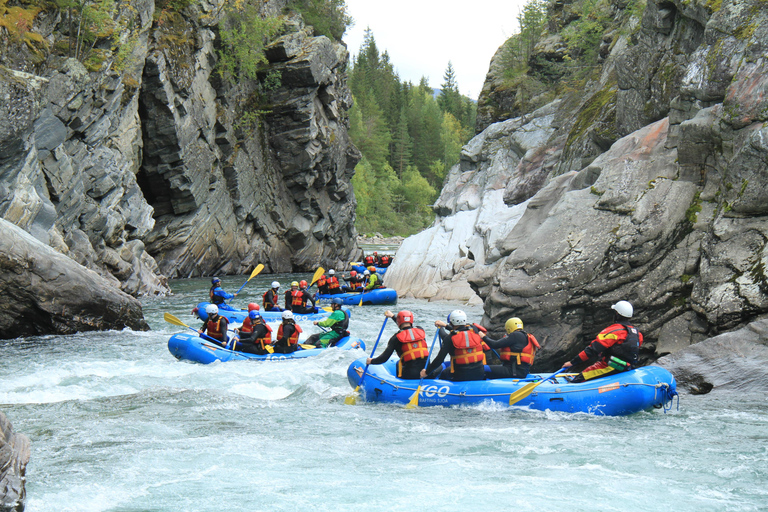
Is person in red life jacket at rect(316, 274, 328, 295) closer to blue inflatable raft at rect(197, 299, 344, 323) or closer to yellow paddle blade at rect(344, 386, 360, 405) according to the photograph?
blue inflatable raft at rect(197, 299, 344, 323)

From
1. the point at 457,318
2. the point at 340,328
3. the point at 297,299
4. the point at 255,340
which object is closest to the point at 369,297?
the point at 297,299

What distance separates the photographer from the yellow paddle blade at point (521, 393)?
8391mm

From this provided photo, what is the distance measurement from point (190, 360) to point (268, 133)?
80.9ft

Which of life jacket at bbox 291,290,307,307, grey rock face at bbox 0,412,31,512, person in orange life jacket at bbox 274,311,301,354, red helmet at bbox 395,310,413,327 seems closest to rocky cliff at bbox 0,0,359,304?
life jacket at bbox 291,290,307,307

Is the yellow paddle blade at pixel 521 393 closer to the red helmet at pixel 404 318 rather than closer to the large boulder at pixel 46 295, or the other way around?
the red helmet at pixel 404 318

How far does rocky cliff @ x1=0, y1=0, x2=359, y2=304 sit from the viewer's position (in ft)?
54.2

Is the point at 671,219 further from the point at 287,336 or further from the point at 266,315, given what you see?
the point at 266,315

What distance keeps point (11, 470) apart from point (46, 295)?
1034 cm

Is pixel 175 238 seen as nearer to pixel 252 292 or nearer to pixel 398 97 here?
pixel 252 292

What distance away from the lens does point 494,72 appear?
42844 millimetres

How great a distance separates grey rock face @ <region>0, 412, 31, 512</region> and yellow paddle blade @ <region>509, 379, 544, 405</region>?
19.9ft

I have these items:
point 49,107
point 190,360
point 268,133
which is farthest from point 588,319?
point 268,133

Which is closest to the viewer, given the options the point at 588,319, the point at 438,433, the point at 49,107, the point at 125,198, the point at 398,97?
the point at 438,433

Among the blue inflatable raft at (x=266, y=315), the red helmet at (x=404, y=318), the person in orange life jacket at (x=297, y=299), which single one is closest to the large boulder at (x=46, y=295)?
the blue inflatable raft at (x=266, y=315)
